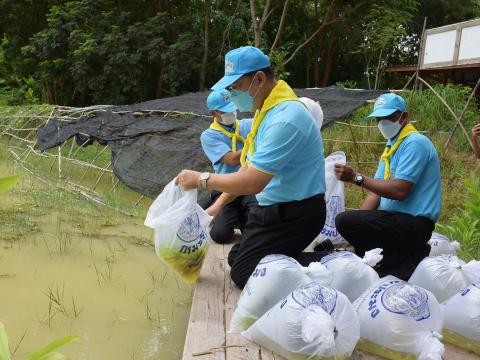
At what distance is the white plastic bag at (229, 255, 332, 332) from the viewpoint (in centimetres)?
215

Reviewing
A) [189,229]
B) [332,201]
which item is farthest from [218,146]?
[189,229]

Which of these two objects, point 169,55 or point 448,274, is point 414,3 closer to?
point 169,55

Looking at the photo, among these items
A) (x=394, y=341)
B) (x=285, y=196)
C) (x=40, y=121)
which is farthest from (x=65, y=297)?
(x=40, y=121)

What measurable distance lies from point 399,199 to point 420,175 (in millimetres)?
164

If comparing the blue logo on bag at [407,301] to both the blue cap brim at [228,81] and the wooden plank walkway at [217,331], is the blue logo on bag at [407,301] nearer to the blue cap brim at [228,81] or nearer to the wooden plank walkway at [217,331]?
the wooden plank walkway at [217,331]

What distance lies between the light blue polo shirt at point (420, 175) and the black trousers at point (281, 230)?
0.52 m

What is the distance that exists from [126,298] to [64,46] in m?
12.0

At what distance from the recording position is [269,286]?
2.16 meters

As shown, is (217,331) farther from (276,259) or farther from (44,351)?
(44,351)

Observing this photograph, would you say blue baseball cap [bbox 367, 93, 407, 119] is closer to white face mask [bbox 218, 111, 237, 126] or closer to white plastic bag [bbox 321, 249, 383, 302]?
white plastic bag [bbox 321, 249, 383, 302]

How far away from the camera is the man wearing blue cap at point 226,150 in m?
3.68

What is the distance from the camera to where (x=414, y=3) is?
12.0 meters

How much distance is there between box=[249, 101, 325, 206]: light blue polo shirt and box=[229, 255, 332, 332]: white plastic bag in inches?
15.2

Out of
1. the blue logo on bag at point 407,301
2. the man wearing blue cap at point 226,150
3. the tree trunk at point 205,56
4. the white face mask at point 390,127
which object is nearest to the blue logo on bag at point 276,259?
the blue logo on bag at point 407,301
